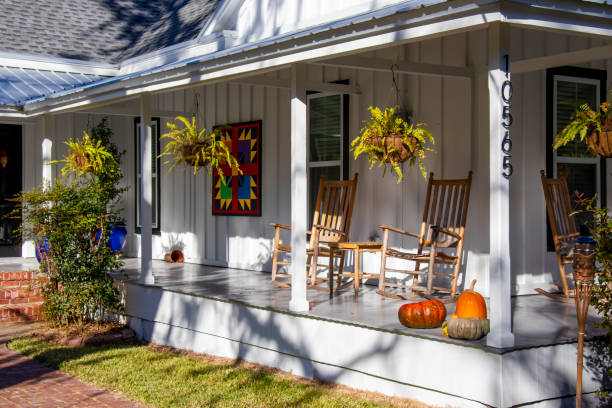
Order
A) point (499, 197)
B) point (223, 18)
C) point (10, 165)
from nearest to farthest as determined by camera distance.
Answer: point (499, 197) → point (223, 18) → point (10, 165)

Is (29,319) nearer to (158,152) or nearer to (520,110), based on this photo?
(158,152)

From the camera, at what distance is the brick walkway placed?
5.27 metres

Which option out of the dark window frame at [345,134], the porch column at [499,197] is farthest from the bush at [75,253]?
the porch column at [499,197]

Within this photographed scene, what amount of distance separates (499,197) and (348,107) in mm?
3620

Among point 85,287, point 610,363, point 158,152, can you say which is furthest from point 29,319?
point 610,363

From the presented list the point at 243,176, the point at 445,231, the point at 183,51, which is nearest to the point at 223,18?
the point at 183,51

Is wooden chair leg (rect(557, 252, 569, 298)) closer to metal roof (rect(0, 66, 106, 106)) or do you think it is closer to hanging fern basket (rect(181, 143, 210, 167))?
hanging fern basket (rect(181, 143, 210, 167))

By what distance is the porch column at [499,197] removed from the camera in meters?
4.36

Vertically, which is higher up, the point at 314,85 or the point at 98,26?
the point at 98,26

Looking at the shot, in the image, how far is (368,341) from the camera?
5.18m

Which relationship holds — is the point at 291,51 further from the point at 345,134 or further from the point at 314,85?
the point at 345,134

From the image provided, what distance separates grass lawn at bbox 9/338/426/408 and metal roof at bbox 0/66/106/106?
370 cm

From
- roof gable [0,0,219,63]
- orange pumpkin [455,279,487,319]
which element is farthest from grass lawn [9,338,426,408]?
roof gable [0,0,219,63]

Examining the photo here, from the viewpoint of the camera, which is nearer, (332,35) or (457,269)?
(332,35)
